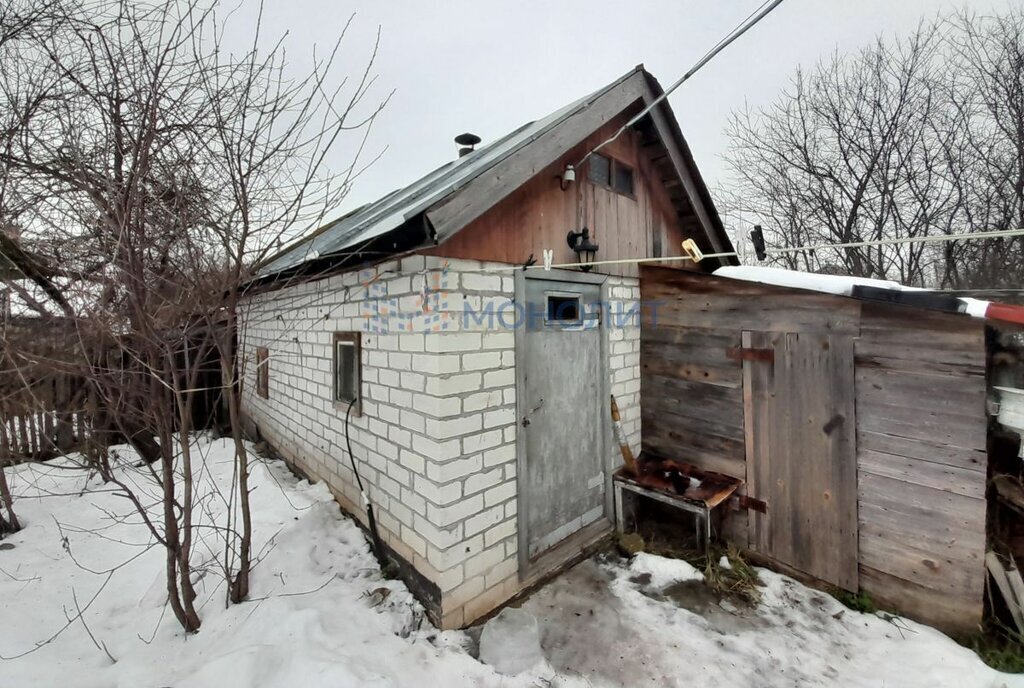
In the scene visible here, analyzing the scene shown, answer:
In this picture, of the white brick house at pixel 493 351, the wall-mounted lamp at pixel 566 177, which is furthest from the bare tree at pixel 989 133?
the wall-mounted lamp at pixel 566 177

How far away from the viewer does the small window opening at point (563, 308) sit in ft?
12.2

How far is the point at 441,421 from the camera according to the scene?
2.81 meters

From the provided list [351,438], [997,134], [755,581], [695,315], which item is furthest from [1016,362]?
[997,134]

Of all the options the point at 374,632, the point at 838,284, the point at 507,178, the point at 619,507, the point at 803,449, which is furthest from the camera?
the point at 619,507

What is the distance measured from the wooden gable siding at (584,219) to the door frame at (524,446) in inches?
6.8

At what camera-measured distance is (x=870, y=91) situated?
11.4m

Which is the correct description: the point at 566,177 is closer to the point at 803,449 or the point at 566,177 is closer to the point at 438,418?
the point at 438,418

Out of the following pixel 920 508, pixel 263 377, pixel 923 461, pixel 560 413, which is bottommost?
pixel 920 508

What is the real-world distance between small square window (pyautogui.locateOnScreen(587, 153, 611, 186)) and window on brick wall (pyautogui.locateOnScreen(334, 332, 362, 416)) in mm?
2798

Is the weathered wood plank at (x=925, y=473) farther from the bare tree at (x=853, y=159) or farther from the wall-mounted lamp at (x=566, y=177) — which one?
the bare tree at (x=853, y=159)

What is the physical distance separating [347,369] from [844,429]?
15.0ft

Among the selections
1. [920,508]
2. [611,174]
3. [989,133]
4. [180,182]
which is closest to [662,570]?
[920,508]

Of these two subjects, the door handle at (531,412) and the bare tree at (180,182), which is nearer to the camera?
the bare tree at (180,182)

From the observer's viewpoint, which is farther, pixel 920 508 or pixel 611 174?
pixel 611 174
